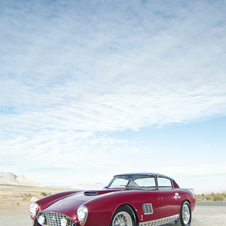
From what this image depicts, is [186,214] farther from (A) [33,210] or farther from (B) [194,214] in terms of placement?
(A) [33,210]

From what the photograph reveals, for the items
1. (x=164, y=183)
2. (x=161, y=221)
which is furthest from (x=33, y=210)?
(x=164, y=183)

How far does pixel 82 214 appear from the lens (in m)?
5.06

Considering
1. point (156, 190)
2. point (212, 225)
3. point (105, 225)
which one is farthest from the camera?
point (212, 225)

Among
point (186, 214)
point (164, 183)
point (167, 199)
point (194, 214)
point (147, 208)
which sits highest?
point (164, 183)

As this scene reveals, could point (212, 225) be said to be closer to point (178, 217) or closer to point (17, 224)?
point (178, 217)

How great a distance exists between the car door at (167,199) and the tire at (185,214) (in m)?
0.35

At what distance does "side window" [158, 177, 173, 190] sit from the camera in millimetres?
7356

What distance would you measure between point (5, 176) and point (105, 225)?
21338 cm

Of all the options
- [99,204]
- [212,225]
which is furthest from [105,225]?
[212,225]

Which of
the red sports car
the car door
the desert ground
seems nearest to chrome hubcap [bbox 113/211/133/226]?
the red sports car

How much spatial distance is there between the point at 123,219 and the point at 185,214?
2.98 meters

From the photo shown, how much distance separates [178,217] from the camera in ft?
24.2

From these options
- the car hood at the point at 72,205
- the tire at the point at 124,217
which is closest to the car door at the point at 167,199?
the tire at the point at 124,217

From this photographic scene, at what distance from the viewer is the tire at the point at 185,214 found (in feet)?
24.4
